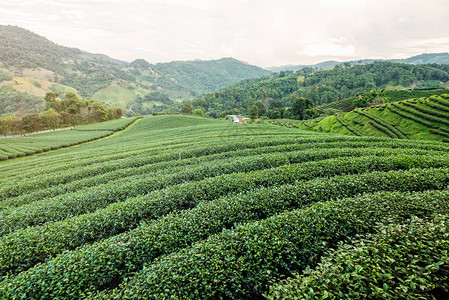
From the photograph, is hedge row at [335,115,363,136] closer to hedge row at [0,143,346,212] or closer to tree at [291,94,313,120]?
hedge row at [0,143,346,212]

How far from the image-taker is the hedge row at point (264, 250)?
15.4 ft

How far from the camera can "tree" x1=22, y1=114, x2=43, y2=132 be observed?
50.8 meters

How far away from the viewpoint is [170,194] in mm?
9805

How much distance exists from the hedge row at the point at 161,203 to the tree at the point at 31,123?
66.5 meters

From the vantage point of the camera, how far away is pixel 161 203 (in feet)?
30.5

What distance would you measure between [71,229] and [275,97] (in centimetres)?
18051

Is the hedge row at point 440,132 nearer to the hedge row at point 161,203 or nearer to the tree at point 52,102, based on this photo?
the hedge row at point 161,203

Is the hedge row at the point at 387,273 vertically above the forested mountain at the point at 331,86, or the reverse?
the forested mountain at the point at 331,86

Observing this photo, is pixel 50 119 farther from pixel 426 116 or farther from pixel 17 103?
pixel 17 103

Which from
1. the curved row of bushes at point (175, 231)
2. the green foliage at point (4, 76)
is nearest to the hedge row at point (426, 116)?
the curved row of bushes at point (175, 231)

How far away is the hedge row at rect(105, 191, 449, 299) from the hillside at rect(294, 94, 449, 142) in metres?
34.7

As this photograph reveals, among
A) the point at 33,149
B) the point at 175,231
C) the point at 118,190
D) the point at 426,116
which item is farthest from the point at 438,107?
the point at 33,149

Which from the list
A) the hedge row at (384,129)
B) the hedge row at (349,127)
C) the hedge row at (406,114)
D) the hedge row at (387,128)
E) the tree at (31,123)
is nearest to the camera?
the hedge row at (406,114)

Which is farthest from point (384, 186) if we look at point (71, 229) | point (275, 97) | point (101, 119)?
point (275, 97)
